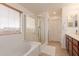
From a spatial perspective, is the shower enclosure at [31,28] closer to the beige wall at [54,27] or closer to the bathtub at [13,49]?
the bathtub at [13,49]

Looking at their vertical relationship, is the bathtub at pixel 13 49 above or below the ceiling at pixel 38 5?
below

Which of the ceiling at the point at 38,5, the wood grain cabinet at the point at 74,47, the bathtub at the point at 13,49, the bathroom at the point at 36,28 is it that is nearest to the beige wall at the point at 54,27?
the bathroom at the point at 36,28

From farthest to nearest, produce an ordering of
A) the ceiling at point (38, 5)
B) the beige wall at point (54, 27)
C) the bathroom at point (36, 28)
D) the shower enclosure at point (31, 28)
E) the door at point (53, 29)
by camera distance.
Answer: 1. the door at point (53, 29)
2. the beige wall at point (54, 27)
3. the shower enclosure at point (31, 28)
4. the bathroom at point (36, 28)
5. the ceiling at point (38, 5)

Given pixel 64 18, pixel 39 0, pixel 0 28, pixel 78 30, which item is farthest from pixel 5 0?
pixel 64 18

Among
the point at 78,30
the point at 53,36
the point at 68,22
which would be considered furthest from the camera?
the point at 53,36

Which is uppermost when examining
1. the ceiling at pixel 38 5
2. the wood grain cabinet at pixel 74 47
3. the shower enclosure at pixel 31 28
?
the ceiling at pixel 38 5

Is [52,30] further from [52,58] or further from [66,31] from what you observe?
[52,58]

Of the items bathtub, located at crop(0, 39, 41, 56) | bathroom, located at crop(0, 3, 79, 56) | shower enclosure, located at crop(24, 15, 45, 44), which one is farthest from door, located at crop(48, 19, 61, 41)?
bathtub, located at crop(0, 39, 41, 56)

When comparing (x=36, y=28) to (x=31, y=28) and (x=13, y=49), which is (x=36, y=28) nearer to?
(x=31, y=28)

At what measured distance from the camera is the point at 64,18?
6270 millimetres

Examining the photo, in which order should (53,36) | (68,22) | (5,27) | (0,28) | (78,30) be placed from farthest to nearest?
(53,36)
(68,22)
(78,30)
(5,27)
(0,28)

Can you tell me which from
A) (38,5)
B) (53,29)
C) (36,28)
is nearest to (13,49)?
(38,5)

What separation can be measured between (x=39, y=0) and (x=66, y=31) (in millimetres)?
5424

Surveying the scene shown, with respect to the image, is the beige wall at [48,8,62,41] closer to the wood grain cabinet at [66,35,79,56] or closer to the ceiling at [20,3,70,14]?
the ceiling at [20,3,70,14]
